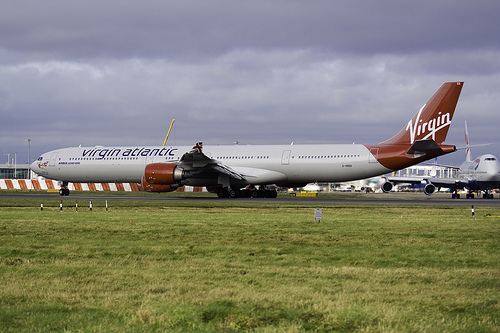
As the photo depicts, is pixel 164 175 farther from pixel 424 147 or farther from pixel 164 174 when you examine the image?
pixel 424 147

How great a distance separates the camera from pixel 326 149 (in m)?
43.2

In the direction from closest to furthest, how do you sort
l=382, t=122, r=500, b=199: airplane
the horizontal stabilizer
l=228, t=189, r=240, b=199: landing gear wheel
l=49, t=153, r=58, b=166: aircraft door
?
the horizontal stabilizer → l=228, t=189, r=240, b=199: landing gear wheel → l=49, t=153, r=58, b=166: aircraft door → l=382, t=122, r=500, b=199: airplane

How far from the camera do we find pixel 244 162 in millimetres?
45500

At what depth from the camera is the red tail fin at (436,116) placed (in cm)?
4022

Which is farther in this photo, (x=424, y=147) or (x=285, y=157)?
(x=285, y=157)

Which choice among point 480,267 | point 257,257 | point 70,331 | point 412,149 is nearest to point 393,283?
point 480,267

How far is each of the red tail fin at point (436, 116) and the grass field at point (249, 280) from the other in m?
23.4

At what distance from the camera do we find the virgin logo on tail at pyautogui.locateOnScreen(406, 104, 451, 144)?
4047 centimetres

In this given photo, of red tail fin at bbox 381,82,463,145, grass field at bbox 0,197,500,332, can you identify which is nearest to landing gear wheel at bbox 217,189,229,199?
red tail fin at bbox 381,82,463,145

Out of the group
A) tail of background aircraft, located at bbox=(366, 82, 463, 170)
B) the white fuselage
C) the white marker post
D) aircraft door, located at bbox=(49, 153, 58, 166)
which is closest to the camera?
the white marker post

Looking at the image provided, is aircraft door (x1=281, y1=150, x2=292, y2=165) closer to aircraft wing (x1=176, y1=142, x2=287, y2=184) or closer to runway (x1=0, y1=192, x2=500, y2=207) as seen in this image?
aircraft wing (x1=176, y1=142, x2=287, y2=184)

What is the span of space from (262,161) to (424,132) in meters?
12.3

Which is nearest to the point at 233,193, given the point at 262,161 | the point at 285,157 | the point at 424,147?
the point at 262,161

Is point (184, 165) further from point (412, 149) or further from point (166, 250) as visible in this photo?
point (166, 250)
